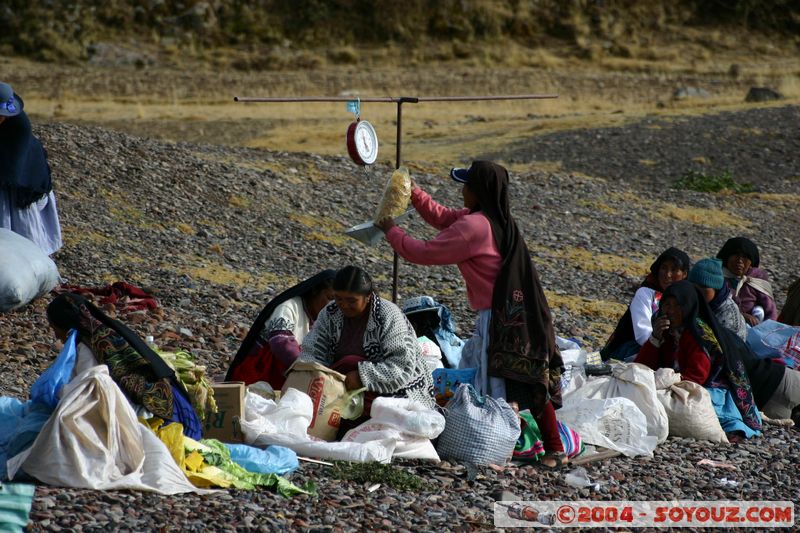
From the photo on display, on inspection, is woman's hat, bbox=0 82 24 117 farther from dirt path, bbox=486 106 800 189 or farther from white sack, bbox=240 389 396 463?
dirt path, bbox=486 106 800 189

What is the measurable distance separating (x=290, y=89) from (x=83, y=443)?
2581 cm

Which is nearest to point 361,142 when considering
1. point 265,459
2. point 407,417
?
point 407,417

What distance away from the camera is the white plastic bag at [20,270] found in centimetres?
723

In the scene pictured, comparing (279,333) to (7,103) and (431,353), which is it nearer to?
(431,353)

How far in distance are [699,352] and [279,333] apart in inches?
94.2

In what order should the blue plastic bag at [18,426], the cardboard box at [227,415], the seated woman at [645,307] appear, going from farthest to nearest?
the seated woman at [645,307], the cardboard box at [227,415], the blue plastic bag at [18,426]

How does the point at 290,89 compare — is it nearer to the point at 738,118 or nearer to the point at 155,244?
the point at 738,118

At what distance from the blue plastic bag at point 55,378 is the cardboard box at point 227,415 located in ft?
2.68

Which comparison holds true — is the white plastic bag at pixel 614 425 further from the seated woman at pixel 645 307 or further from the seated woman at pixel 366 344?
the seated woman at pixel 645 307

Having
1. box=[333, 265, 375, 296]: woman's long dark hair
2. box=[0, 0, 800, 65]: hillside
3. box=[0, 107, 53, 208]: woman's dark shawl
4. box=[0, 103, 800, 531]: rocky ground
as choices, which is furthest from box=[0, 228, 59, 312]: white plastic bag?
box=[0, 0, 800, 65]: hillside

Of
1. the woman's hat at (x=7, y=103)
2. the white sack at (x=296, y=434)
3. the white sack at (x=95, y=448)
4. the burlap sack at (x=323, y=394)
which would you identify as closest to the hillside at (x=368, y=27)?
the woman's hat at (x=7, y=103)

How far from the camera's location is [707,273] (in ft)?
24.9

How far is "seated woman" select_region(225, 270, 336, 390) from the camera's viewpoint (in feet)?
22.1

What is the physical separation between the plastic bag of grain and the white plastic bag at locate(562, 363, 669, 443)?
4.90 ft
